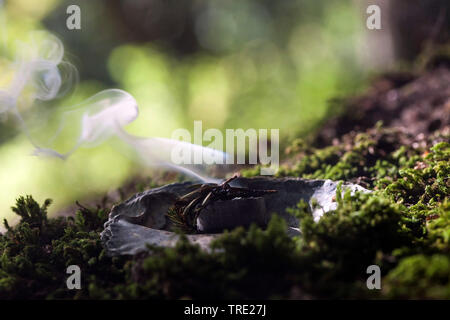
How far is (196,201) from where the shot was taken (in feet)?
7.27

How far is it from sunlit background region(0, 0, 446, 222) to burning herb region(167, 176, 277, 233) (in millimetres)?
3828

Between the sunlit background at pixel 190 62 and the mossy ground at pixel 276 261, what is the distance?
396 cm

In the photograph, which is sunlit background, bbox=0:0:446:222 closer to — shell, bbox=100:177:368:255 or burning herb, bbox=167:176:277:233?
shell, bbox=100:177:368:255

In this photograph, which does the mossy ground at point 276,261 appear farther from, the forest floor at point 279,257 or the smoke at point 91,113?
the smoke at point 91,113

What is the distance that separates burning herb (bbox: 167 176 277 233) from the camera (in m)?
2.21

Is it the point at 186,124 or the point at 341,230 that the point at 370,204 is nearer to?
the point at 341,230

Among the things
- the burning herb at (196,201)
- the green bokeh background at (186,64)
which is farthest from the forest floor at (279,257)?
the green bokeh background at (186,64)

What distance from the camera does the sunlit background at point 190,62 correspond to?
672 cm

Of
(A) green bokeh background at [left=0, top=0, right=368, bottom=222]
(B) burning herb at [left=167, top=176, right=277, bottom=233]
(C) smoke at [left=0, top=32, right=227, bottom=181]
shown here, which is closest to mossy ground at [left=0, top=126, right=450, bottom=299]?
(B) burning herb at [left=167, top=176, right=277, bottom=233]

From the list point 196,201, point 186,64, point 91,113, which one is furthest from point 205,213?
point 186,64

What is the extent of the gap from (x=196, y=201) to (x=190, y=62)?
22.2 feet

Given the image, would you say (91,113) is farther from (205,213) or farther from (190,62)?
(190,62)

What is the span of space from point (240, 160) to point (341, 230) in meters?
2.65
